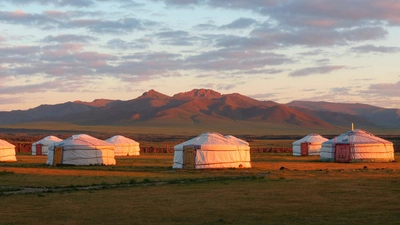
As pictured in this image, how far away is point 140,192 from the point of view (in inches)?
857

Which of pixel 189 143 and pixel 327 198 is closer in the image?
pixel 327 198

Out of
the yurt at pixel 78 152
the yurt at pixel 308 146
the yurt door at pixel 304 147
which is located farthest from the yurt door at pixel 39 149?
the yurt door at pixel 304 147

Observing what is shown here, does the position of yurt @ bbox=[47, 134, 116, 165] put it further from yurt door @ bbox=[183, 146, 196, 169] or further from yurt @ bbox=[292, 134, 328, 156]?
yurt @ bbox=[292, 134, 328, 156]

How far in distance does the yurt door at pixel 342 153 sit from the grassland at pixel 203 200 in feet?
53.0

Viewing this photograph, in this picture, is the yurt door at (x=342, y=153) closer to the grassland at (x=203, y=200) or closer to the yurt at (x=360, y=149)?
the yurt at (x=360, y=149)

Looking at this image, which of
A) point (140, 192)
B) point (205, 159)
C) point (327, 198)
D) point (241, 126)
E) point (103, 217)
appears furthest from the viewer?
point (241, 126)

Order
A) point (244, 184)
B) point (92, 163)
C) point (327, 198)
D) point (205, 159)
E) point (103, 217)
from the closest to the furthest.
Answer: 1. point (103, 217)
2. point (327, 198)
3. point (244, 184)
4. point (205, 159)
5. point (92, 163)

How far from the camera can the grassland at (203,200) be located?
14969mm

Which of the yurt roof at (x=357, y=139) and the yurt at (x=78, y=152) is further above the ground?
the yurt roof at (x=357, y=139)

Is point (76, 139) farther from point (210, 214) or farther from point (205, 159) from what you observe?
point (210, 214)

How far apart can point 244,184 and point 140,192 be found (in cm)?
481

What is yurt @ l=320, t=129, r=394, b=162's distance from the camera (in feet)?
146

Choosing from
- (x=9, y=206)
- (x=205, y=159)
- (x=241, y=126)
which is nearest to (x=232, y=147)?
(x=205, y=159)

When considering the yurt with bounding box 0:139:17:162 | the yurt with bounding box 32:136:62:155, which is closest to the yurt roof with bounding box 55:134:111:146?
the yurt with bounding box 0:139:17:162
